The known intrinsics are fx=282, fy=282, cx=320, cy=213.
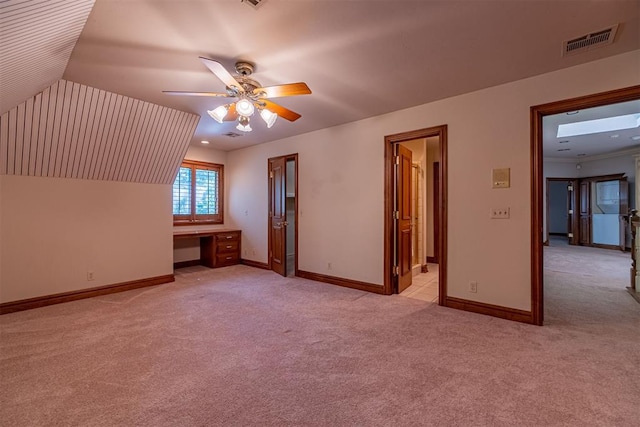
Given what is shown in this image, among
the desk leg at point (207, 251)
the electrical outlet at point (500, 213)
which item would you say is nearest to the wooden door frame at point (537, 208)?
the electrical outlet at point (500, 213)

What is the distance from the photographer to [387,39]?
221 cm

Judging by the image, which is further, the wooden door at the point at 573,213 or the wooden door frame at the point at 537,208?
the wooden door at the point at 573,213

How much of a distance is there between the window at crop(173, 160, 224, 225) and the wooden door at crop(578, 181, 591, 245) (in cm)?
1046

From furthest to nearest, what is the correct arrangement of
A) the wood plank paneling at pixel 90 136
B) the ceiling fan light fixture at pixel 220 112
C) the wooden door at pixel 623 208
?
the wooden door at pixel 623 208
the wood plank paneling at pixel 90 136
the ceiling fan light fixture at pixel 220 112

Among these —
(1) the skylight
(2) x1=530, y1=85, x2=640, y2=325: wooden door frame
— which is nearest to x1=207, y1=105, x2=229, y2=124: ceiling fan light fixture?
(2) x1=530, y1=85, x2=640, y2=325: wooden door frame

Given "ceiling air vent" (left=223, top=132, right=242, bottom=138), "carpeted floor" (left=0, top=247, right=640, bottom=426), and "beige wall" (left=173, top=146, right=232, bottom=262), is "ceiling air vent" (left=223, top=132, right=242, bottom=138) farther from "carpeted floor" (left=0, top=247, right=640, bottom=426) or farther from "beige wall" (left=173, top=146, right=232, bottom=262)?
"carpeted floor" (left=0, top=247, right=640, bottom=426)

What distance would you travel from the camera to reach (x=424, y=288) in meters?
4.24

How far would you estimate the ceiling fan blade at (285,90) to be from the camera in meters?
2.32

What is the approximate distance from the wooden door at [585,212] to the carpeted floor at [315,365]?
655cm

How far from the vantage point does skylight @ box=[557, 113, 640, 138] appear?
542 cm

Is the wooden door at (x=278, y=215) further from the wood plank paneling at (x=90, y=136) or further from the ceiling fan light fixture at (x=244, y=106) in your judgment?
the ceiling fan light fixture at (x=244, y=106)

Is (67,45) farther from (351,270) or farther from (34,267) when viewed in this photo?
(351,270)

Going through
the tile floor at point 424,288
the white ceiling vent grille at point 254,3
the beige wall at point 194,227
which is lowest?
the tile floor at point 424,288

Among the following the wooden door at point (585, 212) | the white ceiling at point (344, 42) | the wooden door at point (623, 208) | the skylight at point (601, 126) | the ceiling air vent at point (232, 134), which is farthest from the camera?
the wooden door at point (585, 212)
